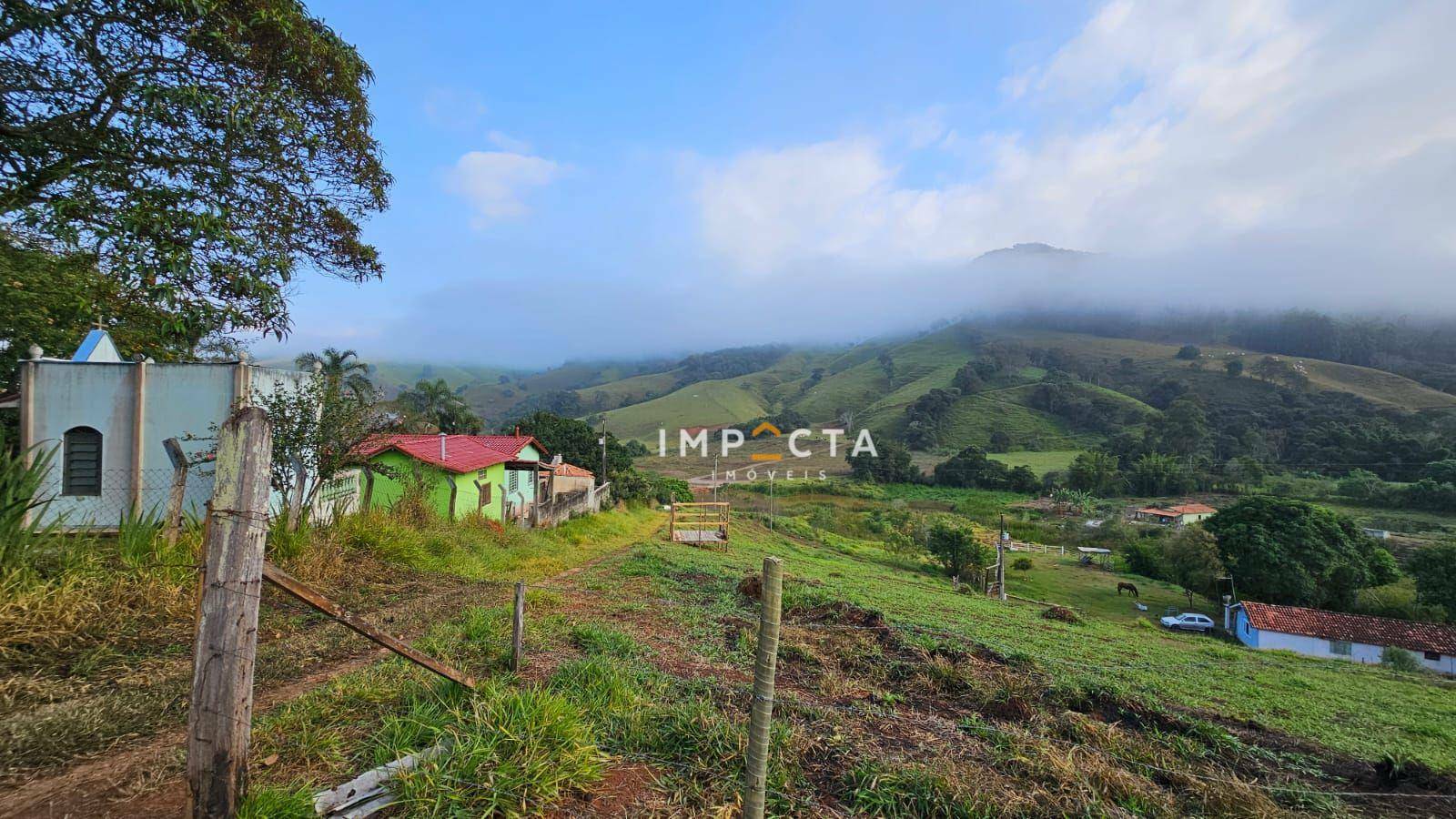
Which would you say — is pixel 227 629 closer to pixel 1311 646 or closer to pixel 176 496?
pixel 176 496

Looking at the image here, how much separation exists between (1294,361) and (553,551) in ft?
508

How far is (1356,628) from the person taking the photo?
2280 cm

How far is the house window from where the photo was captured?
945 cm

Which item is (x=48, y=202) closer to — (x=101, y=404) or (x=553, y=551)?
(x=101, y=404)

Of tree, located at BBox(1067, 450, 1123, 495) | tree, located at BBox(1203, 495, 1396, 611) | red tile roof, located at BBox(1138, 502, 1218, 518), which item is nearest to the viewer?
tree, located at BBox(1203, 495, 1396, 611)

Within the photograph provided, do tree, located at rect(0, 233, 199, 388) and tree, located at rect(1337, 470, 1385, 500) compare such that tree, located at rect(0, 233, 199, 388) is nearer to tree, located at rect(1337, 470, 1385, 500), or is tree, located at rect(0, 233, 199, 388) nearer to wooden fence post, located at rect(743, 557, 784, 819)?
wooden fence post, located at rect(743, 557, 784, 819)

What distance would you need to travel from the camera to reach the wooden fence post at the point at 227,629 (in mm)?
2414

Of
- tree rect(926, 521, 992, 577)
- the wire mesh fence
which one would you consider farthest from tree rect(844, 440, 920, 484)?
the wire mesh fence

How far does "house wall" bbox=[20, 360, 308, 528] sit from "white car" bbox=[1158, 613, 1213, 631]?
113ft

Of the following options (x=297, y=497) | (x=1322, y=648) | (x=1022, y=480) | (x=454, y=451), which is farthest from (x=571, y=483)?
(x=1022, y=480)

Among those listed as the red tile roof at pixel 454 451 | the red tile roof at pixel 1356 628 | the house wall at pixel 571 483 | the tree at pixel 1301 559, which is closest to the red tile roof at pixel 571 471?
the house wall at pixel 571 483

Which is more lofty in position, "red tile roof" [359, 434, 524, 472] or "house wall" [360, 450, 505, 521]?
"red tile roof" [359, 434, 524, 472]

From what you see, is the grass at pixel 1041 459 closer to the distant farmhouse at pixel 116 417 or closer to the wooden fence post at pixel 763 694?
the wooden fence post at pixel 763 694

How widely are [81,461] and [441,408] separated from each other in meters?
36.4
